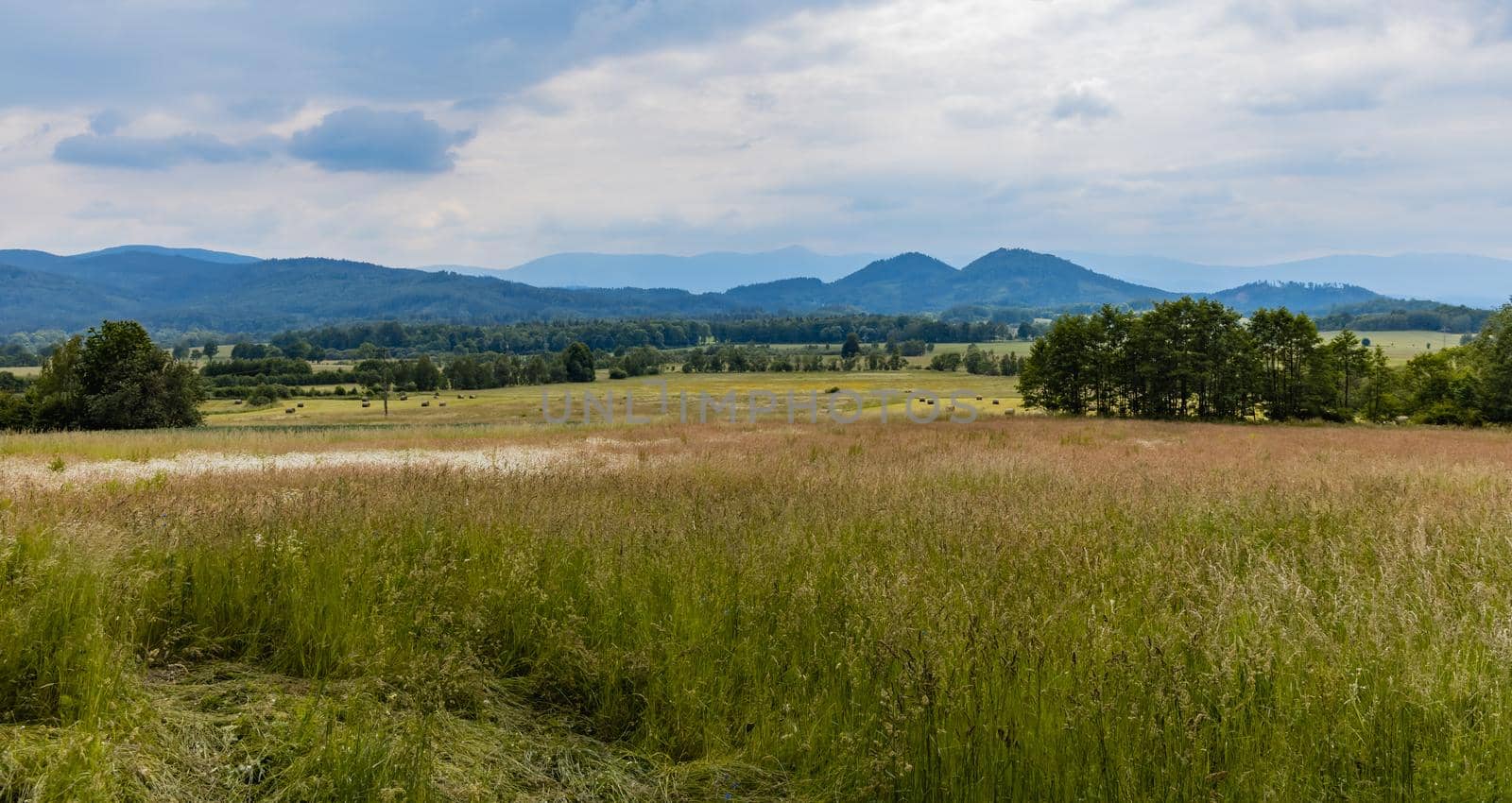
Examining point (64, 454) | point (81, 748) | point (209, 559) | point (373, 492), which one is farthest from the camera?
point (64, 454)

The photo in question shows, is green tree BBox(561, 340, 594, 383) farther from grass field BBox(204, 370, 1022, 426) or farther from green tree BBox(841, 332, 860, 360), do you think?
green tree BBox(841, 332, 860, 360)

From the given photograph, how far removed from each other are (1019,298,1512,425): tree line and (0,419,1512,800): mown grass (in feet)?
168

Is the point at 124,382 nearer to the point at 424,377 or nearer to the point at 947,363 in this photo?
the point at 424,377

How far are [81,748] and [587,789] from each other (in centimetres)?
197

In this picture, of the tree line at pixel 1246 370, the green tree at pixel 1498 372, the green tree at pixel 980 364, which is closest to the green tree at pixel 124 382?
the tree line at pixel 1246 370

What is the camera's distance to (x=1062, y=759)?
3389mm

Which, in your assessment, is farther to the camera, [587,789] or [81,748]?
[587,789]

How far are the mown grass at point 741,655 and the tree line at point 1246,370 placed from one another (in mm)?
51124

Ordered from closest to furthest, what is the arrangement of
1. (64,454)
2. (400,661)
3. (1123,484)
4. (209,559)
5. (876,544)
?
1. (400,661)
2. (209,559)
3. (876,544)
4. (1123,484)
5. (64,454)

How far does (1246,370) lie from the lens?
5169 centimetres

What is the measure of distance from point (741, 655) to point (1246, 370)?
57.7 m

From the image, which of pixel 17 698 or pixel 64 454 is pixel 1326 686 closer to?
pixel 17 698

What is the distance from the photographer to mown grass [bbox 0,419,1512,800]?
131 inches

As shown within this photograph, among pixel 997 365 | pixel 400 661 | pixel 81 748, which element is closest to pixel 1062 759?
pixel 400 661
